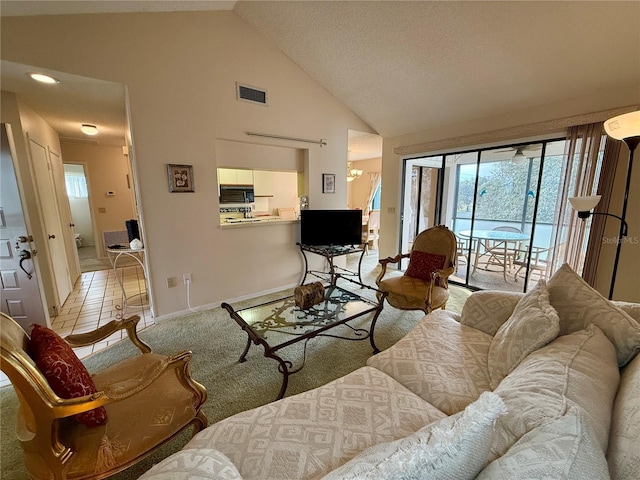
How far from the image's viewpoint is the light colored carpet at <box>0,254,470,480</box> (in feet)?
5.20

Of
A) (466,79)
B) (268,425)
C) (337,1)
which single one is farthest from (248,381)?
(466,79)

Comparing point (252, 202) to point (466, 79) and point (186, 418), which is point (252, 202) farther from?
point (186, 418)

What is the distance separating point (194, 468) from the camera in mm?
727

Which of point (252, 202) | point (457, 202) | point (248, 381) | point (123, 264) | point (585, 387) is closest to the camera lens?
point (585, 387)

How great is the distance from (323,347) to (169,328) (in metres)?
1.67

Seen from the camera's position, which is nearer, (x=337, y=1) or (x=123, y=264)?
(x=337, y=1)

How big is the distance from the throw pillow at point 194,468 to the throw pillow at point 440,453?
0.34 metres

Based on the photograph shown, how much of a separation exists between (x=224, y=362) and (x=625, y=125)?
3563mm

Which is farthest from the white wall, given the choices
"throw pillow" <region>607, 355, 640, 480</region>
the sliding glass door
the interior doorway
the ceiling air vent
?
the interior doorway

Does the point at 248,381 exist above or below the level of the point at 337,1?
below

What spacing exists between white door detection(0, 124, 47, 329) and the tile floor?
36 centimetres

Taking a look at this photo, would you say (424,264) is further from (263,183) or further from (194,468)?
(263,183)

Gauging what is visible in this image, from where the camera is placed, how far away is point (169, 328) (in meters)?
2.82

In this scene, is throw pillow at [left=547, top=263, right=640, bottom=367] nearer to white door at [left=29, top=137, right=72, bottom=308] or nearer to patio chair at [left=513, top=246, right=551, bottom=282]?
patio chair at [left=513, top=246, right=551, bottom=282]
